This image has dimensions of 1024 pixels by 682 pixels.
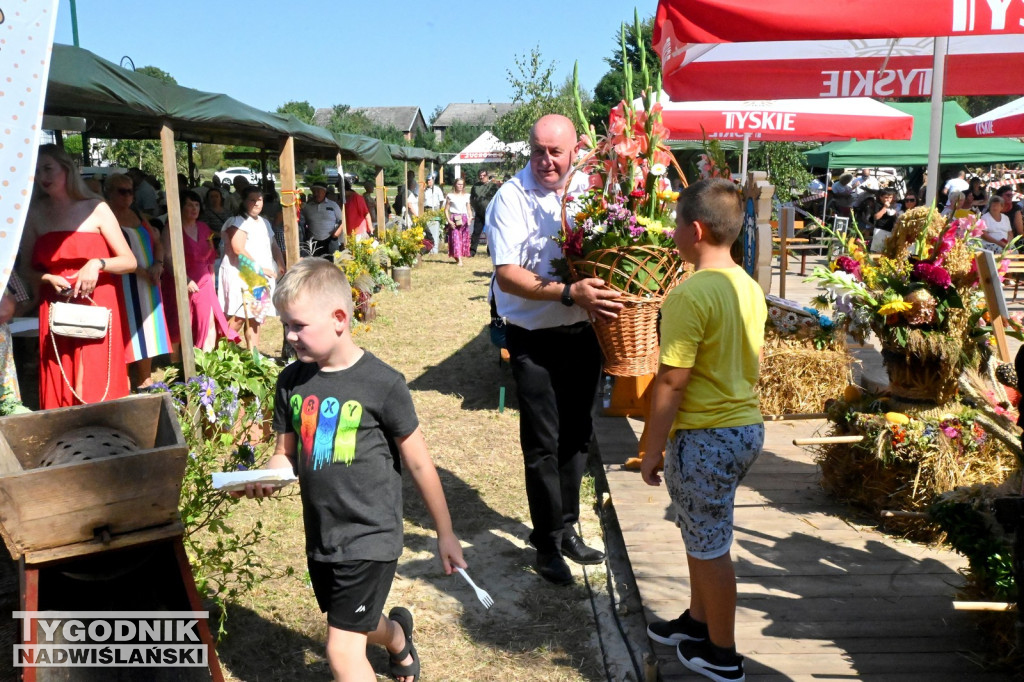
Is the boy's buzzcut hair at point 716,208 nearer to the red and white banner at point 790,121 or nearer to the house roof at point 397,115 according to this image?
the red and white banner at point 790,121

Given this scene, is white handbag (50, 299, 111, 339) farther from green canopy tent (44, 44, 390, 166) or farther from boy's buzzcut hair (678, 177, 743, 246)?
boy's buzzcut hair (678, 177, 743, 246)

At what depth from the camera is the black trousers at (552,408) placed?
358cm

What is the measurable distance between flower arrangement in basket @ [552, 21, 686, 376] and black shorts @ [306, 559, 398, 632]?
4.33 ft

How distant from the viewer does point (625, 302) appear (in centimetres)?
317

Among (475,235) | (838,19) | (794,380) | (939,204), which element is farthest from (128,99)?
(475,235)

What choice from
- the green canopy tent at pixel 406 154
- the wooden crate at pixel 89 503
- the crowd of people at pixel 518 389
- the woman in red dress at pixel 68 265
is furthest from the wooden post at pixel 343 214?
the wooden crate at pixel 89 503

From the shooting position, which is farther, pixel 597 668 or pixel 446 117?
pixel 446 117

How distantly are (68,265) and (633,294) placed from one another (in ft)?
10.4

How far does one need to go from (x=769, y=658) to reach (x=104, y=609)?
221 cm

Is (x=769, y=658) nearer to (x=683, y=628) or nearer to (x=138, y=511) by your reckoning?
(x=683, y=628)

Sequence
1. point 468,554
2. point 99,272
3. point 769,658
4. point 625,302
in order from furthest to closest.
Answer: point 99,272 < point 468,554 < point 625,302 < point 769,658

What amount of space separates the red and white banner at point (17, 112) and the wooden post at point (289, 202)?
241 inches

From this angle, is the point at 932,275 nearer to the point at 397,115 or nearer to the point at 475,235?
the point at 475,235

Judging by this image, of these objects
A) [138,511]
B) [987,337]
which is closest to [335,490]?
[138,511]
